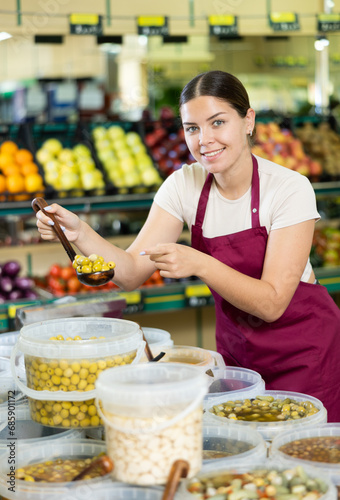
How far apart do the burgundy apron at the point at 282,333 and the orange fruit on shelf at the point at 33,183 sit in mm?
2162

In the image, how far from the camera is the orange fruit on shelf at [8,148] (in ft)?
15.6

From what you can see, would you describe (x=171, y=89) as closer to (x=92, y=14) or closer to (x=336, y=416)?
(x=92, y=14)

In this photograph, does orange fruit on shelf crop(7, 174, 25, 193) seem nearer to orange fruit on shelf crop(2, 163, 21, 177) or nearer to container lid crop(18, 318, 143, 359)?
orange fruit on shelf crop(2, 163, 21, 177)

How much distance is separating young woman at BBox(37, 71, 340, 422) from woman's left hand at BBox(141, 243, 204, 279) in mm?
138

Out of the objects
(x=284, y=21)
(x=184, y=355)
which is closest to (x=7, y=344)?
(x=184, y=355)

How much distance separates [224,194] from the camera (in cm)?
252

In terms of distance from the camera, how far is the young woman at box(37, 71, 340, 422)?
226 cm

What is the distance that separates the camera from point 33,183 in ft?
14.6

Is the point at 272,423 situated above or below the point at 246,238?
below

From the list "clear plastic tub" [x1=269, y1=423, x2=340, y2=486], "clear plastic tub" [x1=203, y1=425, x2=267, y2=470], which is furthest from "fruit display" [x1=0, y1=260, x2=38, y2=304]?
"clear plastic tub" [x1=269, y1=423, x2=340, y2=486]

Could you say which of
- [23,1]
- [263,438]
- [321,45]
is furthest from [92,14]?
[263,438]

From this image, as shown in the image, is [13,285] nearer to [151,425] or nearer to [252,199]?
[252,199]

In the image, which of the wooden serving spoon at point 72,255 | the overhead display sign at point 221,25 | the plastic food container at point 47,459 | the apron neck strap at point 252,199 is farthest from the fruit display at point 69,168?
the plastic food container at point 47,459

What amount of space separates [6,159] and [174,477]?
3.63 metres
